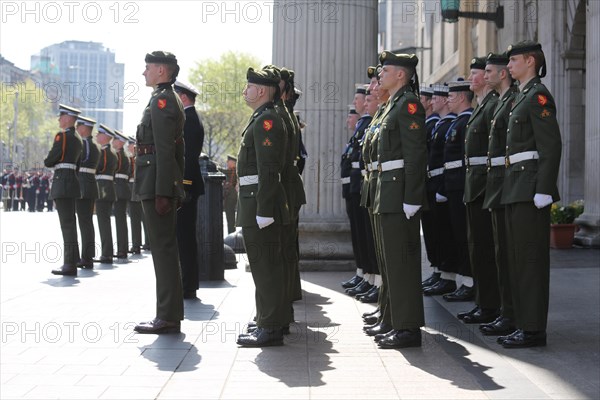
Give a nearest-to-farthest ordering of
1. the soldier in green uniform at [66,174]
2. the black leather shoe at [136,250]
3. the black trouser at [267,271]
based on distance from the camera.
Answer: the black trouser at [267,271]
the soldier in green uniform at [66,174]
the black leather shoe at [136,250]

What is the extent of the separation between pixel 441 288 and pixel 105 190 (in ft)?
21.9

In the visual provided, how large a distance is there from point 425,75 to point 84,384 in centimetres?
3960

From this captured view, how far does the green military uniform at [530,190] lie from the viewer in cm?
656

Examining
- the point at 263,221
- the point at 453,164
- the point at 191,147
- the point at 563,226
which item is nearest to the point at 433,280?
the point at 453,164

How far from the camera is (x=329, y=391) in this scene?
17.1ft

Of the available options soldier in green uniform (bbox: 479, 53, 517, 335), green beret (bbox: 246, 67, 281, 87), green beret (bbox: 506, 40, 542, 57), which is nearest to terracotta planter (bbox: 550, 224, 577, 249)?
soldier in green uniform (bbox: 479, 53, 517, 335)

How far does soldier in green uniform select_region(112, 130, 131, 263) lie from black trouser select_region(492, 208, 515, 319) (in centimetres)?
853

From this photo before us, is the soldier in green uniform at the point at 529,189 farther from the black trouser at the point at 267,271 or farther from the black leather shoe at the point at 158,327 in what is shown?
the black leather shoe at the point at 158,327

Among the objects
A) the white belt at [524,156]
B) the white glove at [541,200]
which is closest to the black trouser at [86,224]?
the white belt at [524,156]

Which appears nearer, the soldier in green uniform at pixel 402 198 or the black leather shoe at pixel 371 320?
the soldier in green uniform at pixel 402 198

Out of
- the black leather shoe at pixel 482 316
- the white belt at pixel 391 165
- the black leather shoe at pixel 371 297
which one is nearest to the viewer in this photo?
the white belt at pixel 391 165

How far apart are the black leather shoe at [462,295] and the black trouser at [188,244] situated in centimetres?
257

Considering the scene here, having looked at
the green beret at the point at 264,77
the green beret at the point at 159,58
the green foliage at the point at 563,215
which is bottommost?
the green foliage at the point at 563,215

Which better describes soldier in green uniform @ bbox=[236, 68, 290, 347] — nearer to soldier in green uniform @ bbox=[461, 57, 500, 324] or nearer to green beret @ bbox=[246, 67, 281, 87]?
green beret @ bbox=[246, 67, 281, 87]
